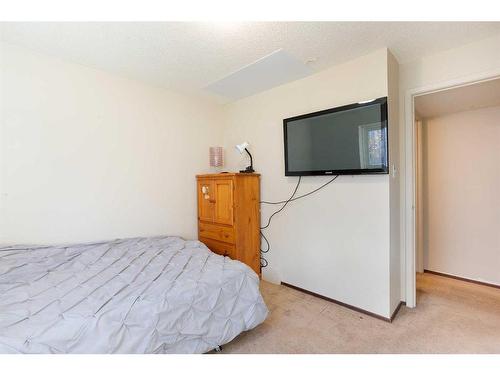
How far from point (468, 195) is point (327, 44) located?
2.36 metres

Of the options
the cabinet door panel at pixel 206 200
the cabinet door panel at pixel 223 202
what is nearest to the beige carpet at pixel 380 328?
the cabinet door panel at pixel 223 202

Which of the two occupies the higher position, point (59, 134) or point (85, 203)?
point (59, 134)

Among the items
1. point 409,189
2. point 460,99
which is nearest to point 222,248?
→ point 409,189

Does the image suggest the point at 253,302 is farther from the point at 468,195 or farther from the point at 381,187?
the point at 468,195

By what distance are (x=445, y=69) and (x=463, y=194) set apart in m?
1.55

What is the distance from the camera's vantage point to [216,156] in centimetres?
291

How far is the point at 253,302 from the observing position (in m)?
1.61

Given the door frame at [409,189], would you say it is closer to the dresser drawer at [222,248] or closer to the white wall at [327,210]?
the white wall at [327,210]

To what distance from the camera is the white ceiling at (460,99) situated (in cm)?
197

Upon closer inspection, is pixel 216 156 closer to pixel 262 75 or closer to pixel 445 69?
pixel 262 75

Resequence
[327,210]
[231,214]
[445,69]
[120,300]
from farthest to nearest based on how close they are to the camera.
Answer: [231,214] → [327,210] → [445,69] → [120,300]

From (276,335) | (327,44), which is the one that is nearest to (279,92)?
(327,44)

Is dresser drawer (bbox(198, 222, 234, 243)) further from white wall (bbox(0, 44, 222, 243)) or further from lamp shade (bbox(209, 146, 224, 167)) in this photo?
lamp shade (bbox(209, 146, 224, 167))

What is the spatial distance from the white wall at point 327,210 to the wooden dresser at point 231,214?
174 millimetres
